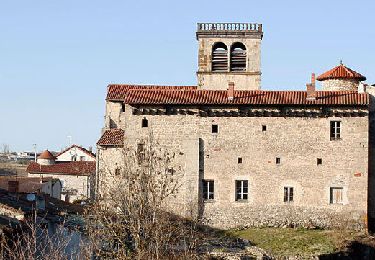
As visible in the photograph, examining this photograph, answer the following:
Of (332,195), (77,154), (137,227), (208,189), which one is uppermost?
(77,154)

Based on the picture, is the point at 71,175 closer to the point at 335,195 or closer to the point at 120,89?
the point at 120,89

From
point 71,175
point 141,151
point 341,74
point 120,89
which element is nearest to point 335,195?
point 341,74

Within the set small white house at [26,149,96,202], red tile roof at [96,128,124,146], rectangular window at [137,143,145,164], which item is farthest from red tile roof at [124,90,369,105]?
small white house at [26,149,96,202]

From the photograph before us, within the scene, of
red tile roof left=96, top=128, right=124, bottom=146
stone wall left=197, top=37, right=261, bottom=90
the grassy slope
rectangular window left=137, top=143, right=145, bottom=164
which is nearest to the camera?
the grassy slope

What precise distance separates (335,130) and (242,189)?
6018 mm

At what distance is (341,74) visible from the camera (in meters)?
36.7

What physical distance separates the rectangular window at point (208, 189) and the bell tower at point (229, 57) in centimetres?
920

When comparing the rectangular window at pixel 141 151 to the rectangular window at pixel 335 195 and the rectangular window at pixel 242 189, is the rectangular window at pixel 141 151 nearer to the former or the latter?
the rectangular window at pixel 242 189

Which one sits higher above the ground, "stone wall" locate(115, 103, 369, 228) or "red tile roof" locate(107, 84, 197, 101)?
"red tile roof" locate(107, 84, 197, 101)

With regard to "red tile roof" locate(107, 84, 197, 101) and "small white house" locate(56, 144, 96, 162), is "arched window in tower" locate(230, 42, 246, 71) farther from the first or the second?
"small white house" locate(56, 144, 96, 162)

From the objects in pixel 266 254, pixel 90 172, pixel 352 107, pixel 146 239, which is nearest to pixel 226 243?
pixel 266 254

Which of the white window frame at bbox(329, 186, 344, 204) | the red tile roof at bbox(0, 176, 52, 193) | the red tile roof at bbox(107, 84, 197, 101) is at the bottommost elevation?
the red tile roof at bbox(0, 176, 52, 193)

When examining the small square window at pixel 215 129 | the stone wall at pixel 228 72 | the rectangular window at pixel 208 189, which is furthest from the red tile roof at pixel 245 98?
the stone wall at pixel 228 72

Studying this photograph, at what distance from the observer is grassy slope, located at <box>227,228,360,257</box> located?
93.8 feet
